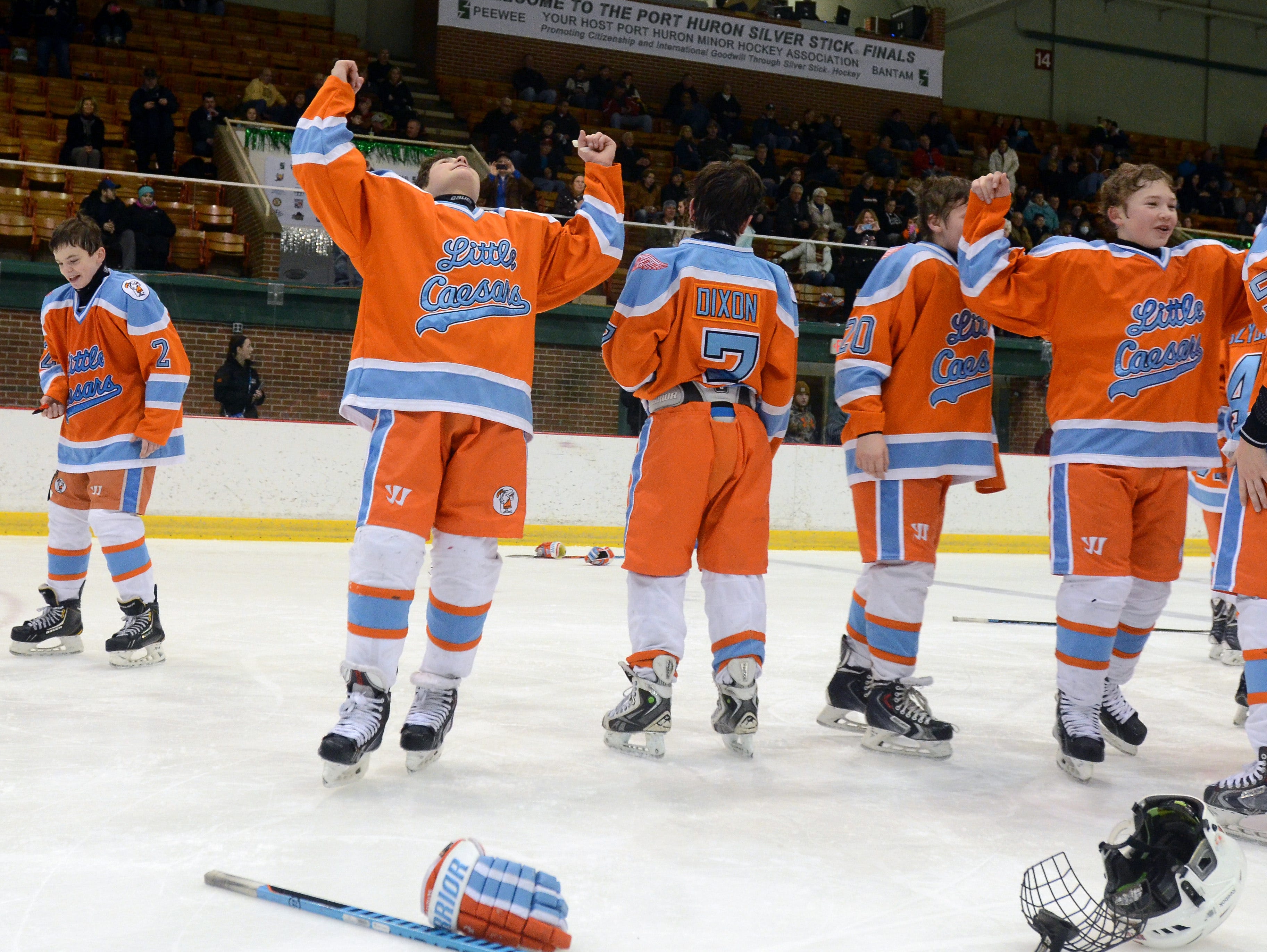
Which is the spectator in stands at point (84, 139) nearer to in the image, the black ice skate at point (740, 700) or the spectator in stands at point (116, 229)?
the spectator in stands at point (116, 229)

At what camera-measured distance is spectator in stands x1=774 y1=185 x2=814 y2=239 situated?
11.8m

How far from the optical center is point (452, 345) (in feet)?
8.32

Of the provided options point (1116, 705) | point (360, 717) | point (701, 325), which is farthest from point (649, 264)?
point (1116, 705)

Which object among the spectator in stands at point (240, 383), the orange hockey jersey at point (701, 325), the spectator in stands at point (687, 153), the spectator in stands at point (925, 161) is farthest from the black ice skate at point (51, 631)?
the spectator in stands at point (925, 161)

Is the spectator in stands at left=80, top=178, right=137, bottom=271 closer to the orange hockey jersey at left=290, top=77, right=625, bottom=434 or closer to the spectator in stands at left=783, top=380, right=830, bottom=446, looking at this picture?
the spectator in stands at left=783, top=380, right=830, bottom=446

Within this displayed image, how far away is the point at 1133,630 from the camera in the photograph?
2.98m

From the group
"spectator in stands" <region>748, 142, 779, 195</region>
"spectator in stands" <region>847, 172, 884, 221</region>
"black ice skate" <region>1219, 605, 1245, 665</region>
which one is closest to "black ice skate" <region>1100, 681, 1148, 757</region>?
"black ice skate" <region>1219, 605, 1245, 665</region>

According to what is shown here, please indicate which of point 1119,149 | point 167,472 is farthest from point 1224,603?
point 1119,149

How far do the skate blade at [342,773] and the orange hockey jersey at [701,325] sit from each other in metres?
1.09

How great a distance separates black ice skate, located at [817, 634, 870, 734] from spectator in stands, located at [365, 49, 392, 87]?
1152cm

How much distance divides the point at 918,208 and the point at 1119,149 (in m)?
16.0

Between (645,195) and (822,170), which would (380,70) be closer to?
(645,195)

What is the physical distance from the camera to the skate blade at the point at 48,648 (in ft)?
12.4

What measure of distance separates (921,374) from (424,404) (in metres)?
1.26
